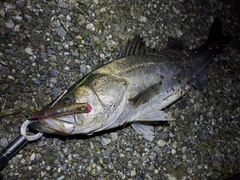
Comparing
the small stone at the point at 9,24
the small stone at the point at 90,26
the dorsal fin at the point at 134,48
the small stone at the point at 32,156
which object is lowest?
the small stone at the point at 32,156

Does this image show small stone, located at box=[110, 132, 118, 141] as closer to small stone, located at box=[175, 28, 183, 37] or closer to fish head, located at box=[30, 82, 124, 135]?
fish head, located at box=[30, 82, 124, 135]

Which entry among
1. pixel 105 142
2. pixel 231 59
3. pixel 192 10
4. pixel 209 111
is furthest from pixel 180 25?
pixel 105 142

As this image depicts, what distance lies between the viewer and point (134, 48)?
131 inches

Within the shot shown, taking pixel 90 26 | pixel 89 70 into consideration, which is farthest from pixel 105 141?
pixel 90 26

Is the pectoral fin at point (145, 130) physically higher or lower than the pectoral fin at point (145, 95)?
lower

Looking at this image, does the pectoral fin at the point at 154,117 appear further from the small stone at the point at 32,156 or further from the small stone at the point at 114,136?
the small stone at the point at 32,156

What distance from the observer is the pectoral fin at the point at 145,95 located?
2961 millimetres

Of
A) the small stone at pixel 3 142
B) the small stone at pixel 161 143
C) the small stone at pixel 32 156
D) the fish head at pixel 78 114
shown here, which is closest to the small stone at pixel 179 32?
the small stone at pixel 161 143

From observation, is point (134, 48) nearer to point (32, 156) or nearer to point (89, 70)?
point (89, 70)

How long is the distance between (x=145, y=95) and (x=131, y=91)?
203 mm

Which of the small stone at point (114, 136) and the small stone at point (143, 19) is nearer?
the small stone at point (114, 136)

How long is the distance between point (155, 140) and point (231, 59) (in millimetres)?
2450

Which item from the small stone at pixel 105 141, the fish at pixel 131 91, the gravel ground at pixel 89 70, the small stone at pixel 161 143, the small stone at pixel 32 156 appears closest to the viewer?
the fish at pixel 131 91

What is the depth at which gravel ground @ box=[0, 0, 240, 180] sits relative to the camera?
9.62ft
